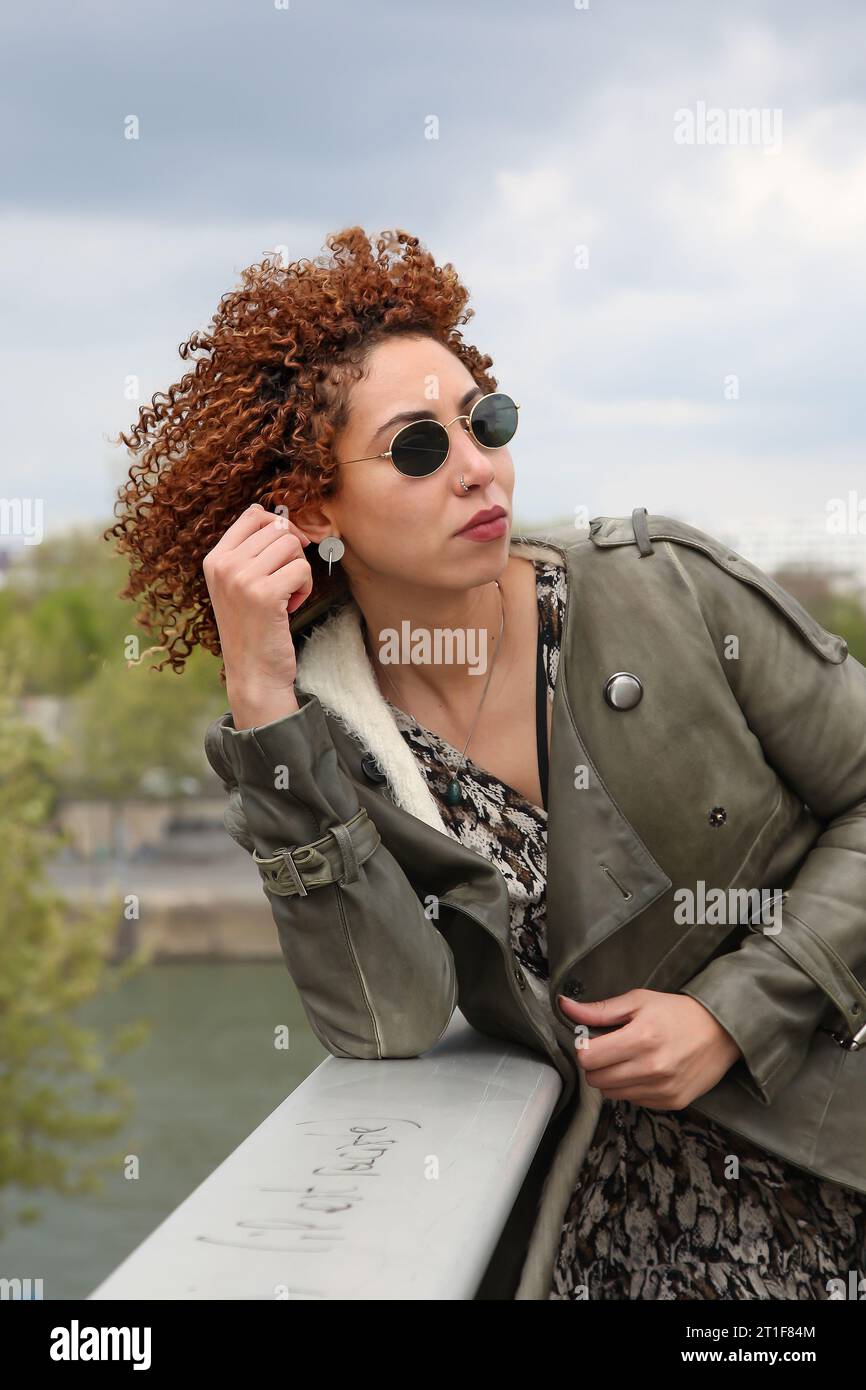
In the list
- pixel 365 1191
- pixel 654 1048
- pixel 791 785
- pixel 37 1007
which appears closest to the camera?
pixel 365 1191

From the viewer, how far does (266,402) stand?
8.23 ft

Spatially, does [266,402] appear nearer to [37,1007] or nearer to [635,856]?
[635,856]

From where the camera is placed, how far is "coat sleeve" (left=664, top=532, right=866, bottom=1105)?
90.1 inches

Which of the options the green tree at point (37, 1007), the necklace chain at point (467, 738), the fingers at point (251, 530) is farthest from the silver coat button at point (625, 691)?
the green tree at point (37, 1007)

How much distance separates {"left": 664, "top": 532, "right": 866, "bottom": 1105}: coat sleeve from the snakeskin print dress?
0.21 metres

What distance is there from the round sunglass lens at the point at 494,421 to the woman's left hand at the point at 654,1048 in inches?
33.3

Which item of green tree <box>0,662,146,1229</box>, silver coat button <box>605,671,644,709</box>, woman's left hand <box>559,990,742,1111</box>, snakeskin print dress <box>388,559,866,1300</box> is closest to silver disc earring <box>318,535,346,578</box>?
snakeskin print dress <box>388,559,866,1300</box>

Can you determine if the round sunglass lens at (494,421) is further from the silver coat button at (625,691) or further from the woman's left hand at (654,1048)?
the woman's left hand at (654,1048)

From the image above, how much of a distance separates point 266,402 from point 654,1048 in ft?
3.80

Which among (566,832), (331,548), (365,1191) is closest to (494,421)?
(331,548)

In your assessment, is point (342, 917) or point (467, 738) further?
point (467, 738)

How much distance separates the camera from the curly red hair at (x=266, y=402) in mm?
2461

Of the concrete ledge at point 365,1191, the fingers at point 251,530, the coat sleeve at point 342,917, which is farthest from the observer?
the fingers at point 251,530

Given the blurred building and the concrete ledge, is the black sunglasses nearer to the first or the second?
the concrete ledge
